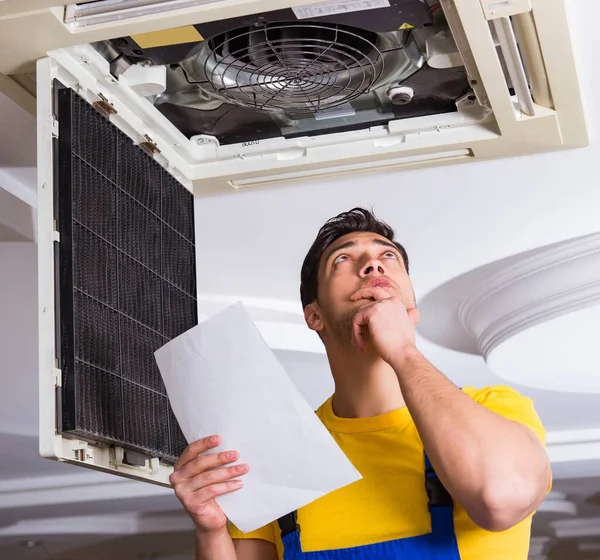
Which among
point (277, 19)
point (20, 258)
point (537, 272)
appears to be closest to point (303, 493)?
point (277, 19)

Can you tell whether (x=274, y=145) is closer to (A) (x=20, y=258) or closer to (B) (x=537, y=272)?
(A) (x=20, y=258)

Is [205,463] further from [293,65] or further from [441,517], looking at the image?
[293,65]

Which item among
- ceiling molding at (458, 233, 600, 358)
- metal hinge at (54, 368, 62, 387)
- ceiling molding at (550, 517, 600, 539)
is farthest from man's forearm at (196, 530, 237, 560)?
ceiling molding at (550, 517, 600, 539)

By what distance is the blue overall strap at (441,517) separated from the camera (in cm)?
138

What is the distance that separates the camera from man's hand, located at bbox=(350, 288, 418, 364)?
1380mm

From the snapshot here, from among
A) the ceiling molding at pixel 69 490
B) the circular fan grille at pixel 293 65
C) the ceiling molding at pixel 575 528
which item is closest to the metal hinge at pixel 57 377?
the circular fan grille at pixel 293 65

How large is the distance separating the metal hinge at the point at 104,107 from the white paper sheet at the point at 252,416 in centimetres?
55

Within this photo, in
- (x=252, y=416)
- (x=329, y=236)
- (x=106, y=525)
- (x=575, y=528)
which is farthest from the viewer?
(x=575, y=528)

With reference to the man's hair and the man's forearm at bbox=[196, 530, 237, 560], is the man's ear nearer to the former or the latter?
the man's hair

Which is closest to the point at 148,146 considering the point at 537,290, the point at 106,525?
the point at 537,290

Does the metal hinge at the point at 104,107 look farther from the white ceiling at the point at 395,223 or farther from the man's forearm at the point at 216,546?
the man's forearm at the point at 216,546

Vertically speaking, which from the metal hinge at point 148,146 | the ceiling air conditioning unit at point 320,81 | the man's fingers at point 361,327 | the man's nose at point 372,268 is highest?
the ceiling air conditioning unit at point 320,81

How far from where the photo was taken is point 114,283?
1.69m

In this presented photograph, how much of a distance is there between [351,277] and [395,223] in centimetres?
126
